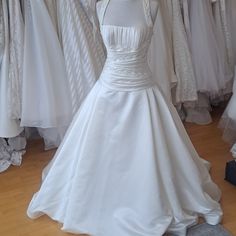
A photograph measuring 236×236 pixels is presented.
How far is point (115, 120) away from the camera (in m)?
1.45

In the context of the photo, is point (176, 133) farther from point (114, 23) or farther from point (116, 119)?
point (114, 23)

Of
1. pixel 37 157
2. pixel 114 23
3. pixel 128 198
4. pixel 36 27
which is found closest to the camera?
pixel 114 23

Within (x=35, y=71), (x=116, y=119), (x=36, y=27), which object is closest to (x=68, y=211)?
(x=116, y=119)

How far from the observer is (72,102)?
200 cm

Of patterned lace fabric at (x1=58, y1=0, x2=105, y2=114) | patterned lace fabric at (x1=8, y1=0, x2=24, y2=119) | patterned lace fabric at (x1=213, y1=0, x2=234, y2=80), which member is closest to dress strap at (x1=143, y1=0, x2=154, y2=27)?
patterned lace fabric at (x1=58, y1=0, x2=105, y2=114)

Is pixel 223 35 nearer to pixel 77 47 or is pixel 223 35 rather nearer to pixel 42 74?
pixel 77 47

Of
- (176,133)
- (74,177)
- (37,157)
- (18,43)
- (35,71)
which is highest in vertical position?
(18,43)

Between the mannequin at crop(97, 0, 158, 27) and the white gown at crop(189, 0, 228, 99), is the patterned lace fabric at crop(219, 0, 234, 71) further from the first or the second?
the mannequin at crop(97, 0, 158, 27)

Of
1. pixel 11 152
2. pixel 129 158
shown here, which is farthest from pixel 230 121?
pixel 11 152

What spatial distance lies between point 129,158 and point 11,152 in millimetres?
970

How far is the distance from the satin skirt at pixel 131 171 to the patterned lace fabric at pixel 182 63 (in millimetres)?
823

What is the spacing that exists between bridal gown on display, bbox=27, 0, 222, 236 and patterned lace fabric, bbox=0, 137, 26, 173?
2.30 ft

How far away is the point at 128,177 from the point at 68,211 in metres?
0.28

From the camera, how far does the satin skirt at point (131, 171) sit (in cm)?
143
